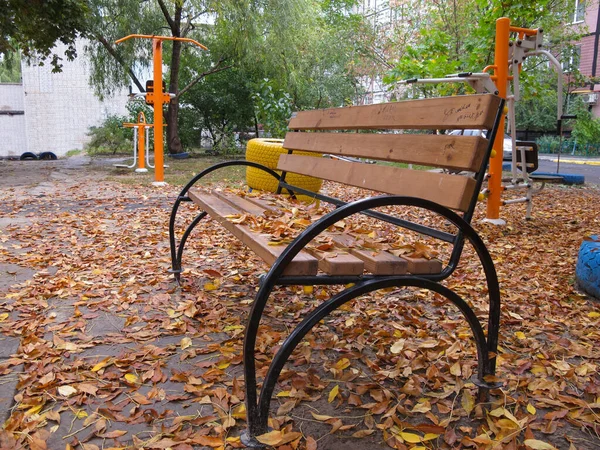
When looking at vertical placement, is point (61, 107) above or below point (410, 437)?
above

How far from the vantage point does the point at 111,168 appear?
12453 millimetres

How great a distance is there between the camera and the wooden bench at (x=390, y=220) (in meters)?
1.67

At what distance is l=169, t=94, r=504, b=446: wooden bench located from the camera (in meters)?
1.67

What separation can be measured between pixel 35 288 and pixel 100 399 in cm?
159

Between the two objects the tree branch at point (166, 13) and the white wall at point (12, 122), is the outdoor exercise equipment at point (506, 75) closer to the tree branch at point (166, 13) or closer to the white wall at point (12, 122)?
the tree branch at point (166, 13)

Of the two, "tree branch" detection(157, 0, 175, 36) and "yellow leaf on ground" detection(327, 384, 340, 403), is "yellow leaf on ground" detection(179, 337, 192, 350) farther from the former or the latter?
"tree branch" detection(157, 0, 175, 36)

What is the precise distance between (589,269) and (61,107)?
22.6 metres

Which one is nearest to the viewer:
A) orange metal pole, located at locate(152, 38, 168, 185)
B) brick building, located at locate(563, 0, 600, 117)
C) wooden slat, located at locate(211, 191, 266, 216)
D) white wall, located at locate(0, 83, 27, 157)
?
wooden slat, located at locate(211, 191, 266, 216)

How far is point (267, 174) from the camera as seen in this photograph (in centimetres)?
544

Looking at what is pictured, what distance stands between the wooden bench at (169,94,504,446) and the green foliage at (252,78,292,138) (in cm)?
1162

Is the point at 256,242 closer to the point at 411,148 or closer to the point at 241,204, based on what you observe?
the point at 411,148

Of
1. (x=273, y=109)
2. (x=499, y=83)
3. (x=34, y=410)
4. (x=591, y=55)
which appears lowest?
(x=34, y=410)

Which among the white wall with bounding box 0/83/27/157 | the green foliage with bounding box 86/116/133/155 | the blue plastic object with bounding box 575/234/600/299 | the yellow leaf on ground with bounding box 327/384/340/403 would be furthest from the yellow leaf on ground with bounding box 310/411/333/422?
the white wall with bounding box 0/83/27/157

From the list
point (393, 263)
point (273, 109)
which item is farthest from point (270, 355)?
point (273, 109)
